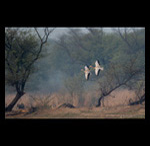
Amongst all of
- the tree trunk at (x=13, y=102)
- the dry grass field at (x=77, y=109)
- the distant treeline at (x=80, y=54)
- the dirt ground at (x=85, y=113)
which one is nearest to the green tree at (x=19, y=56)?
the tree trunk at (x=13, y=102)

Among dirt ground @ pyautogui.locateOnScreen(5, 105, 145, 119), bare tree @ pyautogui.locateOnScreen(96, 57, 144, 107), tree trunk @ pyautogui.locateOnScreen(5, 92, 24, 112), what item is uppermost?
bare tree @ pyautogui.locateOnScreen(96, 57, 144, 107)

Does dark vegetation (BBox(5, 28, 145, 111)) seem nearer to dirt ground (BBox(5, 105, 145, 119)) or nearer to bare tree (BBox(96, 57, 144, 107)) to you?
bare tree (BBox(96, 57, 144, 107))

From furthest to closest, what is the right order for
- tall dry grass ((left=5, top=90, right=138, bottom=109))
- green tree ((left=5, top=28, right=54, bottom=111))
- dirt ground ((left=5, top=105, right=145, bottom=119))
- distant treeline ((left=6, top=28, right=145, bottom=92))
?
distant treeline ((left=6, top=28, right=145, bottom=92))
tall dry grass ((left=5, top=90, right=138, bottom=109))
green tree ((left=5, top=28, right=54, bottom=111))
dirt ground ((left=5, top=105, right=145, bottom=119))

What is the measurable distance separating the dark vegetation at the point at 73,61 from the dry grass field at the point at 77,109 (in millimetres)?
210

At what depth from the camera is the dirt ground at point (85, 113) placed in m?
6.65

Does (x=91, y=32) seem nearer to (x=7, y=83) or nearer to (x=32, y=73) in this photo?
(x=32, y=73)

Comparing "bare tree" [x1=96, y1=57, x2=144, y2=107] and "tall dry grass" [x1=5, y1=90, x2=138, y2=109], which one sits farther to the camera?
"bare tree" [x1=96, y1=57, x2=144, y2=107]

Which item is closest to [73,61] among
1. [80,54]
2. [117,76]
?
[80,54]

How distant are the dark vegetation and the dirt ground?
320mm

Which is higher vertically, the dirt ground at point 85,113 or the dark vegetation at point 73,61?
the dark vegetation at point 73,61

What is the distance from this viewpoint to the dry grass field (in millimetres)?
6703

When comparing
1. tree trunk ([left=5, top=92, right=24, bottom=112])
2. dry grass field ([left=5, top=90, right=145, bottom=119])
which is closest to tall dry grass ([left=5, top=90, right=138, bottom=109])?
dry grass field ([left=5, top=90, right=145, bottom=119])

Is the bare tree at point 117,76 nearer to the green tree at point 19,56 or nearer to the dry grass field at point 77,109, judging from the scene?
the dry grass field at point 77,109

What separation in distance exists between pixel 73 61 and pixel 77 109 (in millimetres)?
1644
